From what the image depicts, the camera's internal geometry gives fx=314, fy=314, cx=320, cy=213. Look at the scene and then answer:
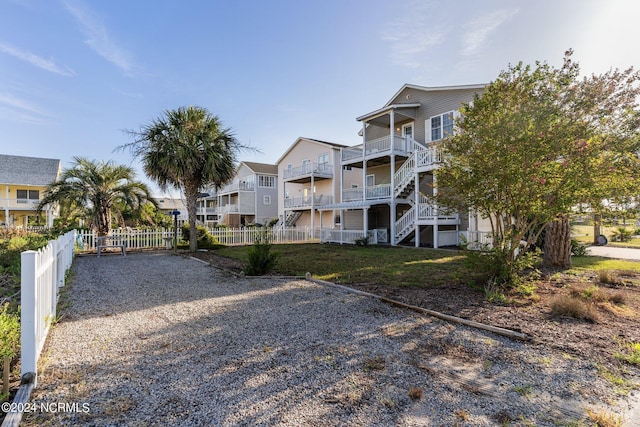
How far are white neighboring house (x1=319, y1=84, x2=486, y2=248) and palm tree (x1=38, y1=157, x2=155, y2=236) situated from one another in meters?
12.3

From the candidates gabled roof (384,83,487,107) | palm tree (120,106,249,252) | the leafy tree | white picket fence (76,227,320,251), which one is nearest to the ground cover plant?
the leafy tree

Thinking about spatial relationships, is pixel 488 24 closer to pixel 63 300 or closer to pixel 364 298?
pixel 364 298

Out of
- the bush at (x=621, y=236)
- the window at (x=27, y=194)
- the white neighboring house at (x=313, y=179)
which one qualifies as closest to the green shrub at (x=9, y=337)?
the white neighboring house at (x=313, y=179)

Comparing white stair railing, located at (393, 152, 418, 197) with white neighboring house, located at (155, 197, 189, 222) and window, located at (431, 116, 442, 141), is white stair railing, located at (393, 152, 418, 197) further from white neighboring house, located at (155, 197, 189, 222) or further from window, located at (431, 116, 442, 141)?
white neighboring house, located at (155, 197, 189, 222)

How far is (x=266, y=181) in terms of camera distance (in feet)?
125

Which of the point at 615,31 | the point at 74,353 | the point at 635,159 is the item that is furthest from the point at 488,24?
the point at 74,353

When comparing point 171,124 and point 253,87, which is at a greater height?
point 253,87

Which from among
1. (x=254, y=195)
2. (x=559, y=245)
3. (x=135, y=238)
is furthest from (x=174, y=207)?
(x=559, y=245)

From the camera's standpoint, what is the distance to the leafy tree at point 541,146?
620 cm

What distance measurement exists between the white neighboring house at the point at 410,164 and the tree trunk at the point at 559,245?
18.0 ft

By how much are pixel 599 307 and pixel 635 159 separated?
3.59 metres

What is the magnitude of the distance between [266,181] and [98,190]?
74.5 feet

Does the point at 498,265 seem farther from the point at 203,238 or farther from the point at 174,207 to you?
the point at 174,207

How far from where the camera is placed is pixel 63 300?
21.0 ft
